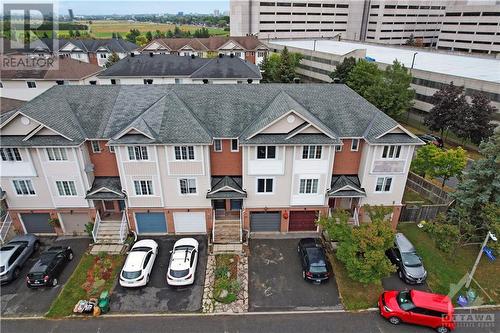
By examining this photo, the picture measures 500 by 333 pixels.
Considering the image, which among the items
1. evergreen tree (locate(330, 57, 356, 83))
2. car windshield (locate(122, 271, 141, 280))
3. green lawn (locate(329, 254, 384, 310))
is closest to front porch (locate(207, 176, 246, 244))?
car windshield (locate(122, 271, 141, 280))

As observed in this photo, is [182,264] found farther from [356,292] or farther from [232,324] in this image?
[356,292]

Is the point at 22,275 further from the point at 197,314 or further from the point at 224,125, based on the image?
the point at 224,125

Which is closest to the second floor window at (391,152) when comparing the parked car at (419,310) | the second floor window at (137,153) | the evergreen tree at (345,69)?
the parked car at (419,310)

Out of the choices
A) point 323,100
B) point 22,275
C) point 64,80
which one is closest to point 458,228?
point 323,100

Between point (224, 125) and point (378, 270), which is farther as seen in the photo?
point (224, 125)

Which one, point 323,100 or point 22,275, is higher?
point 323,100
